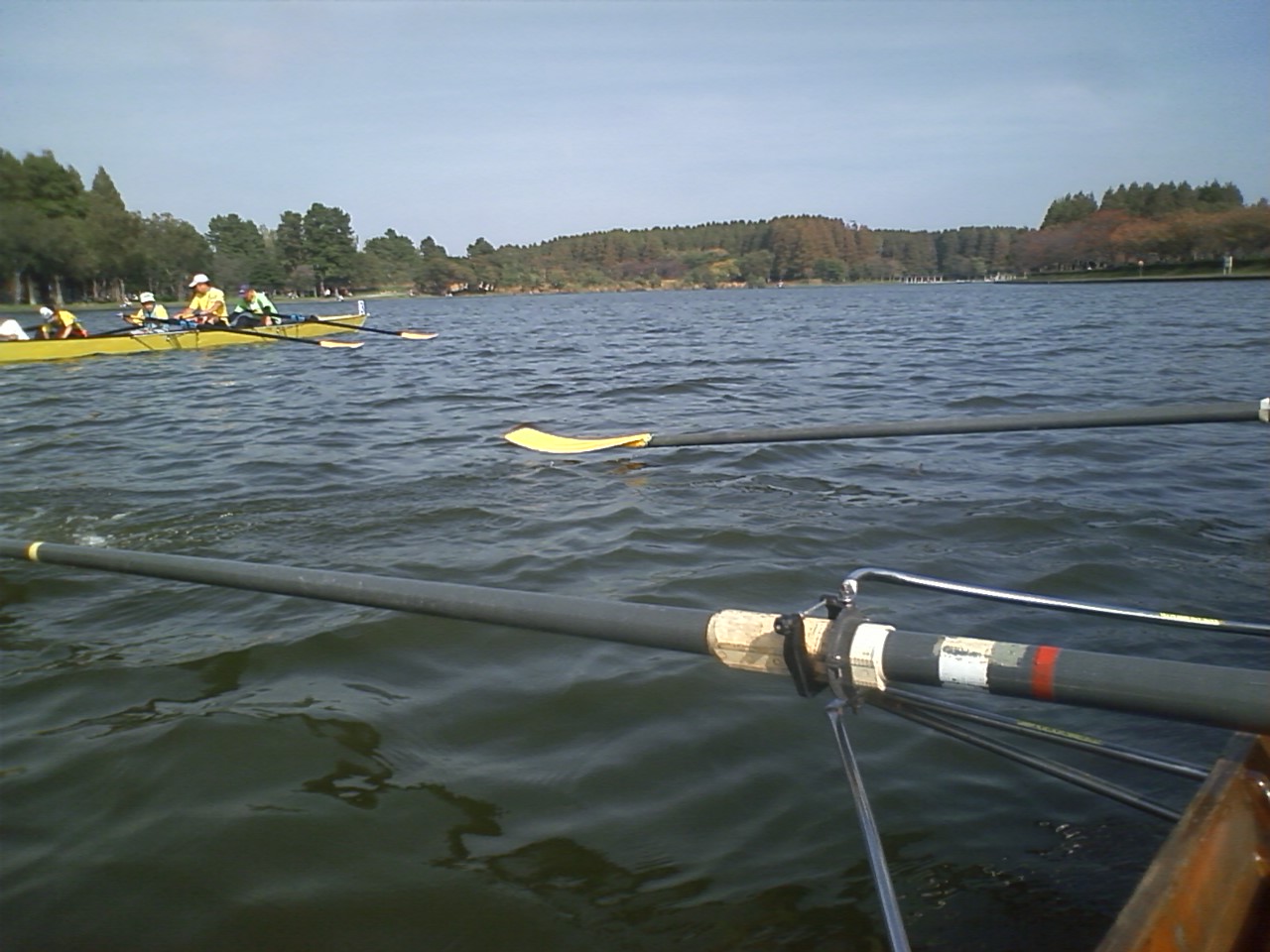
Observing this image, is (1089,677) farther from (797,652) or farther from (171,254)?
(171,254)

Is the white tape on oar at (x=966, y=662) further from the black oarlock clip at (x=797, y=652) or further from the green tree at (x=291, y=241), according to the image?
the green tree at (x=291, y=241)

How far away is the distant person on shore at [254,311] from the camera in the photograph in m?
20.9

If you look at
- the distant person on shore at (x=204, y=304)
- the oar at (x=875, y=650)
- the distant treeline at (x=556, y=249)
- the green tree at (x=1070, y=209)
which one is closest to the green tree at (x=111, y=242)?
the distant treeline at (x=556, y=249)

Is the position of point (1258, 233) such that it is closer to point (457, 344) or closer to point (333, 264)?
point (457, 344)

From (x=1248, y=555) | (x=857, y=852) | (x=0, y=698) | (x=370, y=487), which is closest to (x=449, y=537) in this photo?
(x=370, y=487)

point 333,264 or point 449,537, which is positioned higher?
point 333,264

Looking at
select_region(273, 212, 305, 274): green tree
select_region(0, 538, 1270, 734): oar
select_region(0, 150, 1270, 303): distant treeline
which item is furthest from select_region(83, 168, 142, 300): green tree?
select_region(0, 538, 1270, 734): oar

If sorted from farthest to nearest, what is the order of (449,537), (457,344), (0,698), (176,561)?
(457,344) < (449,537) < (0,698) < (176,561)

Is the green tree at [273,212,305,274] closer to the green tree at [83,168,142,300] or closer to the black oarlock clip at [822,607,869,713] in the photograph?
the green tree at [83,168,142,300]

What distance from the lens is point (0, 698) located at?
13.0ft

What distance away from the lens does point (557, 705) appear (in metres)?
3.75

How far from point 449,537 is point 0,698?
2.73 meters

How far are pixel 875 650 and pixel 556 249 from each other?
19025 cm

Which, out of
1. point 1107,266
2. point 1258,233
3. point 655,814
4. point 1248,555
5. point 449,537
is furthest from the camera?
point 1107,266
